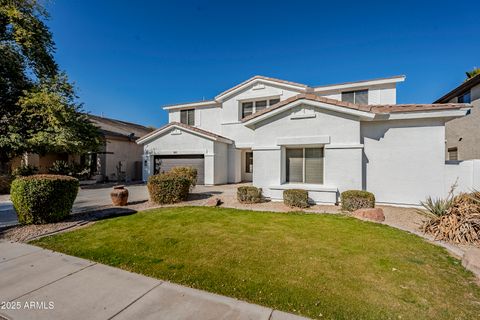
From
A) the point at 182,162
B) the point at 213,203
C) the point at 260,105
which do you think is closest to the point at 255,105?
the point at 260,105

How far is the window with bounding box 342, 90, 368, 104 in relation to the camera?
52.6ft

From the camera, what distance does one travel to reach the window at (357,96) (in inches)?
631

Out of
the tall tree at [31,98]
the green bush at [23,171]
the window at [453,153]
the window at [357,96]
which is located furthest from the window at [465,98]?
the green bush at [23,171]

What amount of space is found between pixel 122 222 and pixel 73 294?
4249 millimetres

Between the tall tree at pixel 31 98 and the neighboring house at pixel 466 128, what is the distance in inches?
1040

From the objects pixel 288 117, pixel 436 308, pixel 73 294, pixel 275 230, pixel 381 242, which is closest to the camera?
pixel 436 308

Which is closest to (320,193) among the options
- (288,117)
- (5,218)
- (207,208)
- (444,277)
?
(288,117)

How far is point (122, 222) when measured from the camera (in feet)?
24.1

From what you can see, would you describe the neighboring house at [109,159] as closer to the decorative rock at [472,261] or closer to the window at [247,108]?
the window at [247,108]

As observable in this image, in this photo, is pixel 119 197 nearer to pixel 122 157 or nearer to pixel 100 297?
pixel 100 297

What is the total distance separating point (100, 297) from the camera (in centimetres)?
326

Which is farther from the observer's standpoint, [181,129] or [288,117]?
[181,129]

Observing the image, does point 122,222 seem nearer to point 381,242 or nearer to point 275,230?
point 275,230

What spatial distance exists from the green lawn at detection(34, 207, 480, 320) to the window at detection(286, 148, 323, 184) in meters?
2.93
